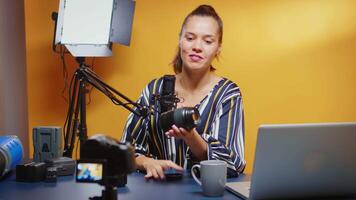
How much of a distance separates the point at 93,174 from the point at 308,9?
8.24ft

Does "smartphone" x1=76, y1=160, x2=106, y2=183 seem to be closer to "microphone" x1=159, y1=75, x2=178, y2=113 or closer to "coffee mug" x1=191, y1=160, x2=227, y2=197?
"coffee mug" x1=191, y1=160, x2=227, y2=197

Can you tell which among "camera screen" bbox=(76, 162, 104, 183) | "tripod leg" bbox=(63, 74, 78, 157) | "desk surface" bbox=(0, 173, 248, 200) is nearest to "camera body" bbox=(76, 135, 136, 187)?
"camera screen" bbox=(76, 162, 104, 183)

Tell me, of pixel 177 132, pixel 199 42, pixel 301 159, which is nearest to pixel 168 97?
pixel 177 132

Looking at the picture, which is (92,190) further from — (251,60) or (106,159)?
(251,60)

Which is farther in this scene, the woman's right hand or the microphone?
the microphone

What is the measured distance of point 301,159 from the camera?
1181 millimetres

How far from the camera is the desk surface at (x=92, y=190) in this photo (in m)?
1.30

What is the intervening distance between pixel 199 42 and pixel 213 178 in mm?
873

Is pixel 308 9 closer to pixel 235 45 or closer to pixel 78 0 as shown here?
pixel 235 45

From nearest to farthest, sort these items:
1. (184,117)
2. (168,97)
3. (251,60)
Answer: (184,117) < (168,97) < (251,60)

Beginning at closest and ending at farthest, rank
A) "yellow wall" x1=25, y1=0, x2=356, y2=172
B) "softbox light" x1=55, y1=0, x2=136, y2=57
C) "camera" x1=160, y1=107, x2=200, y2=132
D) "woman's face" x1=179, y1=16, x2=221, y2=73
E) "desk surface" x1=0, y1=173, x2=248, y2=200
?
"desk surface" x1=0, y1=173, x2=248, y2=200
"camera" x1=160, y1=107, x2=200, y2=132
"woman's face" x1=179, y1=16, x2=221, y2=73
"softbox light" x1=55, y1=0, x2=136, y2=57
"yellow wall" x1=25, y1=0, x2=356, y2=172

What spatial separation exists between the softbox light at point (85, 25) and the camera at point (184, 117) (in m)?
1.23

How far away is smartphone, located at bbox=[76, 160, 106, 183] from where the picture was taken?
37.0 inches

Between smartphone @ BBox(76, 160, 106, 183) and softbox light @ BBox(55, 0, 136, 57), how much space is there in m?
1.73
